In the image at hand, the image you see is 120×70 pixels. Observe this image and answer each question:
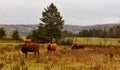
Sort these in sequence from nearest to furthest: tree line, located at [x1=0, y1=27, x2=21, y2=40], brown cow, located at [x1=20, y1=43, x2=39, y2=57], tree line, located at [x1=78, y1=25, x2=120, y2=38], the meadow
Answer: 1. the meadow
2. brown cow, located at [x1=20, y1=43, x2=39, y2=57]
3. tree line, located at [x1=0, y1=27, x2=21, y2=40]
4. tree line, located at [x1=78, y1=25, x2=120, y2=38]

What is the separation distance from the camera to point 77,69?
58.4ft

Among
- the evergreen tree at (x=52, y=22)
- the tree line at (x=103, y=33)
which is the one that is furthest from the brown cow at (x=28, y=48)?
the tree line at (x=103, y=33)

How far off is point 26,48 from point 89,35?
12845cm

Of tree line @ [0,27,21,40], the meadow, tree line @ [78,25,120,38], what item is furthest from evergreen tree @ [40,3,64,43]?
tree line @ [78,25,120,38]

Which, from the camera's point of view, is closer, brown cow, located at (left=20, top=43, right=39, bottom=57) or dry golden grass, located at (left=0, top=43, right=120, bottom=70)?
dry golden grass, located at (left=0, top=43, right=120, bottom=70)

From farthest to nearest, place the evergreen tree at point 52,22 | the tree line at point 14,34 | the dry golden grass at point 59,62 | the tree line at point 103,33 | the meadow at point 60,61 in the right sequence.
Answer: the tree line at point 103,33 → the tree line at point 14,34 → the evergreen tree at point 52,22 → the meadow at point 60,61 → the dry golden grass at point 59,62

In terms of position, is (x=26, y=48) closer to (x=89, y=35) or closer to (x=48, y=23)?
(x=48, y=23)

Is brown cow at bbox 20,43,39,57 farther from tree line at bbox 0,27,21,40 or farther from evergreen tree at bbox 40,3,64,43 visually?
tree line at bbox 0,27,21,40

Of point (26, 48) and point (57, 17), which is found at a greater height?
point (57, 17)

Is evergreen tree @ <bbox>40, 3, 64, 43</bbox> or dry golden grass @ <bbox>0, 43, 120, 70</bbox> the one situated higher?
evergreen tree @ <bbox>40, 3, 64, 43</bbox>

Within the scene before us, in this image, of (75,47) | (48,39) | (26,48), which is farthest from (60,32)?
(26,48)

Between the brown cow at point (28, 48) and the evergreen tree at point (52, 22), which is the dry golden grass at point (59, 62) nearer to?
the brown cow at point (28, 48)

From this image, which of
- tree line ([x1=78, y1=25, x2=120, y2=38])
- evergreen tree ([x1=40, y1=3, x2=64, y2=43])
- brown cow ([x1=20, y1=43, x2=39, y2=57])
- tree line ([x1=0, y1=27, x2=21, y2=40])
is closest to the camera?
brown cow ([x1=20, y1=43, x2=39, y2=57])

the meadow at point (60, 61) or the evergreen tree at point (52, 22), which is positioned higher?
the evergreen tree at point (52, 22)
